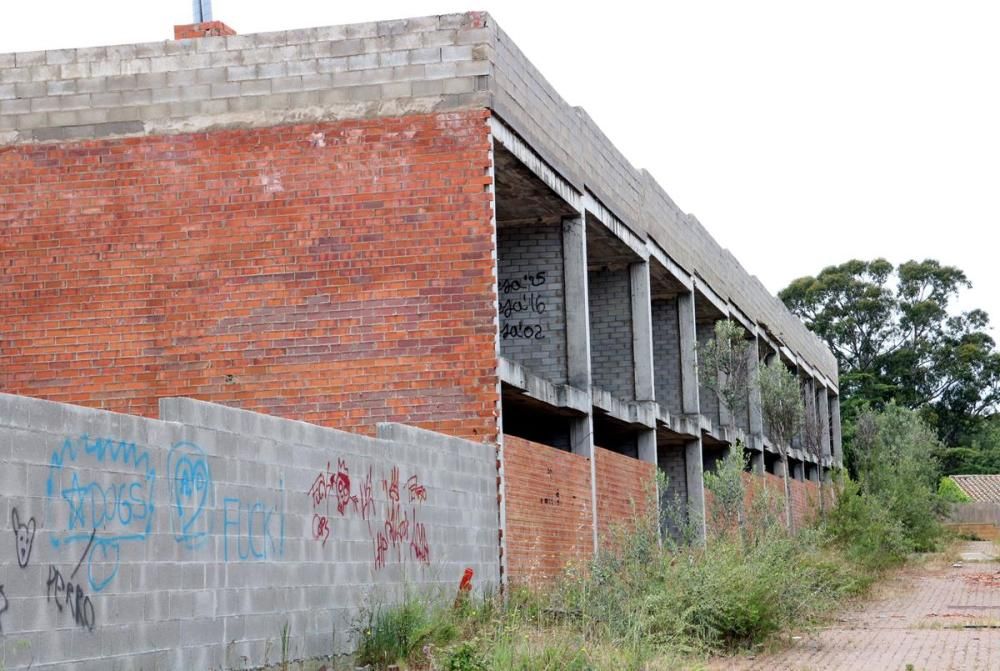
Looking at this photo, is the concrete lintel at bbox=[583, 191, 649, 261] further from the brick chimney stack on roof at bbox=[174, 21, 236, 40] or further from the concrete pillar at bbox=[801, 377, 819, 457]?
the concrete pillar at bbox=[801, 377, 819, 457]

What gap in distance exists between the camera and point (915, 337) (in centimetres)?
7694

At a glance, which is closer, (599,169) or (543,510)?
(543,510)

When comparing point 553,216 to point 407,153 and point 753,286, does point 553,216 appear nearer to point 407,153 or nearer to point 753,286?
point 407,153

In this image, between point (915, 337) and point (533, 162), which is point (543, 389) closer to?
point (533, 162)

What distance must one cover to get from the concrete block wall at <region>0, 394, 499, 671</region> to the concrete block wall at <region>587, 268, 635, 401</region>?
11.1 m

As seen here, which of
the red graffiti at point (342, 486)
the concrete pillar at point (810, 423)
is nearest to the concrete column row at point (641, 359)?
the concrete pillar at point (810, 423)

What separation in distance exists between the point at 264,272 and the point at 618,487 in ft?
24.5

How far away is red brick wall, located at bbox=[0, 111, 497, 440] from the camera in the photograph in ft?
54.6

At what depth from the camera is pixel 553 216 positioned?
2097 cm

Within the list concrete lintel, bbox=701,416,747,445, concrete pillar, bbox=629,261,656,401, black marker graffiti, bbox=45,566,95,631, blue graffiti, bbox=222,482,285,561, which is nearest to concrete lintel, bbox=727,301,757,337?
concrete lintel, bbox=701,416,747,445

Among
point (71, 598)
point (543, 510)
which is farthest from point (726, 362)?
point (71, 598)

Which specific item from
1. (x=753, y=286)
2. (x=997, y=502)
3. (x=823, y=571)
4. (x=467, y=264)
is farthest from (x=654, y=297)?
(x=997, y=502)

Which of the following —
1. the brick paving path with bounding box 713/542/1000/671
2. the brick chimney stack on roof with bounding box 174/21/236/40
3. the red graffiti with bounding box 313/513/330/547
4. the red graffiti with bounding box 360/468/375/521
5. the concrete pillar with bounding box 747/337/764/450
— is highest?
the brick chimney stack on roof with bounding box 174/21/236/40

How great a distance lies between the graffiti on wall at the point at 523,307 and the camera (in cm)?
2120
